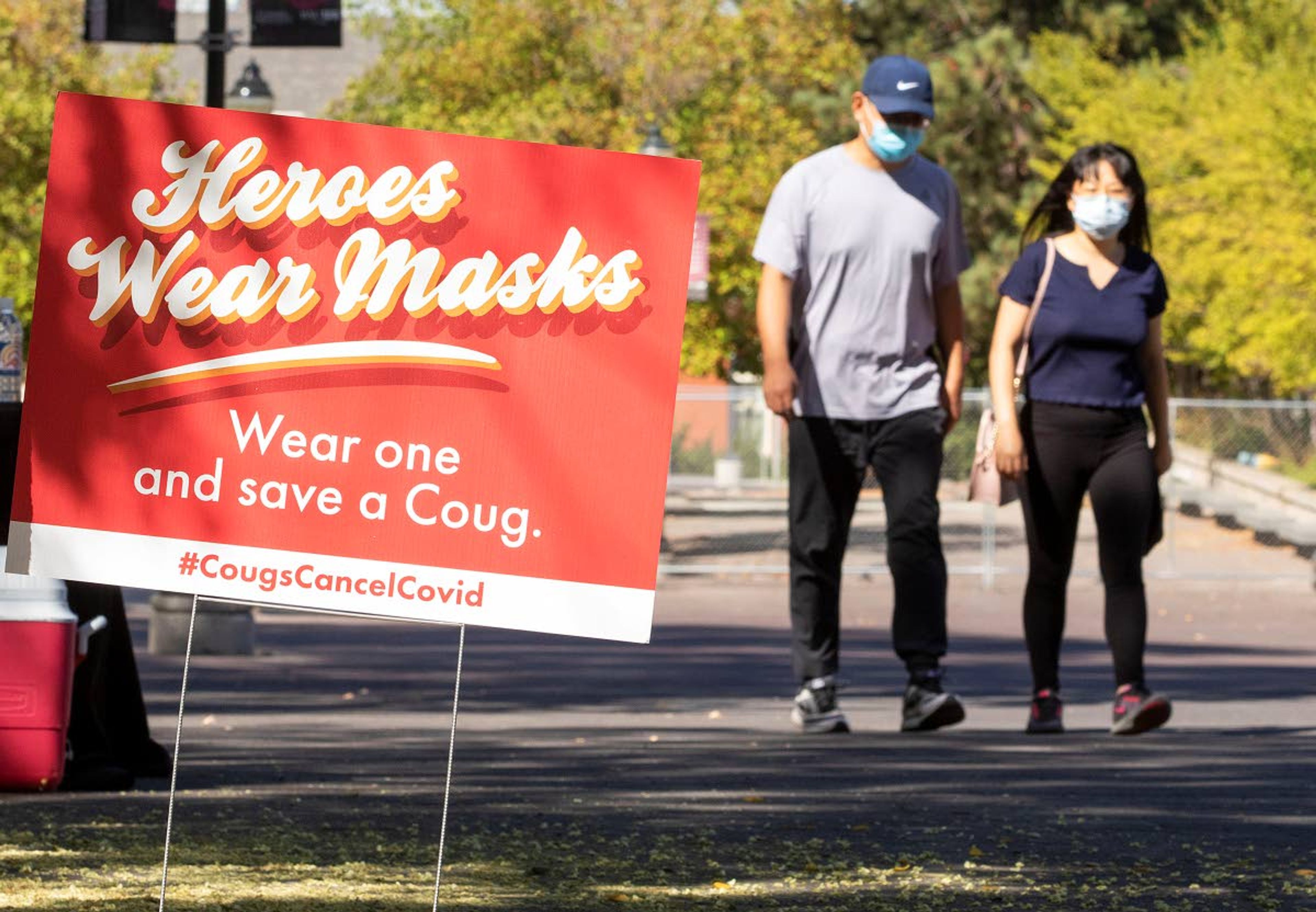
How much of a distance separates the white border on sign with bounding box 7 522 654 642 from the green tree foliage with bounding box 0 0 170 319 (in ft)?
106

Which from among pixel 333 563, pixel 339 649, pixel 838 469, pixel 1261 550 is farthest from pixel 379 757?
pixel 1261 550

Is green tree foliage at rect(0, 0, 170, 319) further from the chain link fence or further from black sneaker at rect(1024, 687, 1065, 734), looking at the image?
black sneaker at rect(1024, 687, 1065, 734)

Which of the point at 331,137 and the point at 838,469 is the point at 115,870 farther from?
the point at 838,469

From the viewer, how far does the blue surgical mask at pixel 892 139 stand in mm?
8031

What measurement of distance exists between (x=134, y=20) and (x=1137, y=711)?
674 cm

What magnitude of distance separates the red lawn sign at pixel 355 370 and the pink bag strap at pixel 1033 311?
364 cm

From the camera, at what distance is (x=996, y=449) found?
816cm

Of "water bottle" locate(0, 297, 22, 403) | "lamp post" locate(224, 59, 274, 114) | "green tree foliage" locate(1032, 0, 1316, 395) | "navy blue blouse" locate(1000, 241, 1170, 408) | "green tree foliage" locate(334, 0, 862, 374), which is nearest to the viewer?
"water bottle" locate(0, 297, 22, 403)

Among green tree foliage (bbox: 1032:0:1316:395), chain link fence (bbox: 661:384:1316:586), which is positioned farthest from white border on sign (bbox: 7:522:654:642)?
green tree foliage (bbox: 1032:0:1316:395)

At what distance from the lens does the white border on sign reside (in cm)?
469

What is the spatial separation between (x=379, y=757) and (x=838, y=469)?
1699 mm

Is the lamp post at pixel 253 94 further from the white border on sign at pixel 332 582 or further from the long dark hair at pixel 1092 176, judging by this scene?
the white border on sign at pixel 332 582

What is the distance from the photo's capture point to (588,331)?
4.77 meters

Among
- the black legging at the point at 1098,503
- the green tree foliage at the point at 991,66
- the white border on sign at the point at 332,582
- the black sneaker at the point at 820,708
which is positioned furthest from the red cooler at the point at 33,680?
the green tree foliage at the point at 991,66
